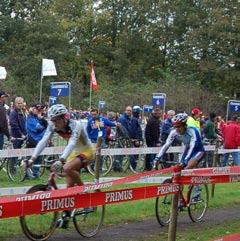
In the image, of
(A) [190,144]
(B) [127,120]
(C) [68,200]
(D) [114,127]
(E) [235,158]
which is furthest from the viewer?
(E) [235,158]

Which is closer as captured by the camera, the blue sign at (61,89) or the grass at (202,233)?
the grass at (202,233)

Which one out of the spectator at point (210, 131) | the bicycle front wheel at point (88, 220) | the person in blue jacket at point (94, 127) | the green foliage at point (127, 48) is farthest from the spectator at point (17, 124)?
the green foliage at point (127, 48)

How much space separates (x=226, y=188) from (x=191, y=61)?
1812 inches

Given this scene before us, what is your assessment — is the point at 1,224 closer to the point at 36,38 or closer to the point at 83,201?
the point at 83,201

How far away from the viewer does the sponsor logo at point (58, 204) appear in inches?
262

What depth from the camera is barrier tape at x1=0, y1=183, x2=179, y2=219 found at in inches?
247

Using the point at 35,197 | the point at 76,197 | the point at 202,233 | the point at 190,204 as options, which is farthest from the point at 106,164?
the point at 35,197

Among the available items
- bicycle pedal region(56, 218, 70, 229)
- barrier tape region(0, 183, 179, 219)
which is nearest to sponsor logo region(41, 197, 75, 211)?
barrier tape region(0, 183, 179, 219)

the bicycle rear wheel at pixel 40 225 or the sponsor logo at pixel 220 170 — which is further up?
the sponsor logo at pixel 220 170

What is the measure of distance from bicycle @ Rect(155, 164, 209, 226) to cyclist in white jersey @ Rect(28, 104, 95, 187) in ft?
5.72

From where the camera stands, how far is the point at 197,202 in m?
11.2

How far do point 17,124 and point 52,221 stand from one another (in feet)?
22.1

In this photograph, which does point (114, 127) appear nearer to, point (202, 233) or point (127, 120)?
point (127, 120)

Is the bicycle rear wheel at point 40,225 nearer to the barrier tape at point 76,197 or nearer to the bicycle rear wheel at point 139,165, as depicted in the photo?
the barrier tape at point 76,197
